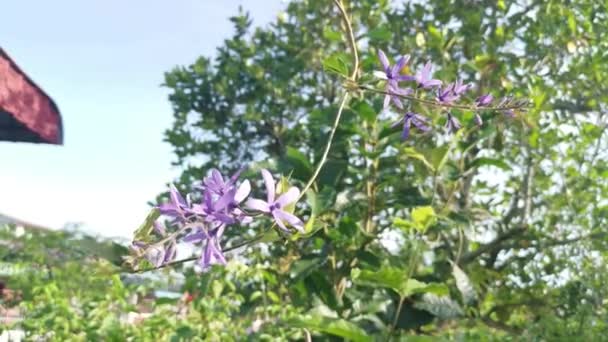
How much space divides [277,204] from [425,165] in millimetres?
→ 2316

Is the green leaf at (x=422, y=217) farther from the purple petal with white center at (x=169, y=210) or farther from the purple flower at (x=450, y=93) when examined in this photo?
the purple petal with white center at (x=169, y=210)

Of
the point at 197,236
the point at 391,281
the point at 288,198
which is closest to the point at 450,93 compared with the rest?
the point at 288,198

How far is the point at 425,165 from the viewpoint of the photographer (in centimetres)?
341

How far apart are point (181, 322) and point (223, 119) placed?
3703 mm

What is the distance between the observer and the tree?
3.19 metres

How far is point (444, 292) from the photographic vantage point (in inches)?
99.0

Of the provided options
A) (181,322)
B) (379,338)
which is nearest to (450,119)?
(379,338)

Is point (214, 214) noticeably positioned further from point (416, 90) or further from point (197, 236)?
point (416, 90)

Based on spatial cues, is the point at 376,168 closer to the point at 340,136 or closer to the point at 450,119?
the point at 340,136

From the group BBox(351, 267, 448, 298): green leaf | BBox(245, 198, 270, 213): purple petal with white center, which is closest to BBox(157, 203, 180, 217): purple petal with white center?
BBox(245, 198, 270, 213): purple petal with white center

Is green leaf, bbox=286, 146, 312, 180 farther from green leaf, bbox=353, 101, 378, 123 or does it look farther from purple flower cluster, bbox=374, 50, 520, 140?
purple flower cluster, bbox=374, 50, 520, 140

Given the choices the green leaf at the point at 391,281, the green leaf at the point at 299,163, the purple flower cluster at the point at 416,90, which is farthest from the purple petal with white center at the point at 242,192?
the green leaf at the point at 299,163

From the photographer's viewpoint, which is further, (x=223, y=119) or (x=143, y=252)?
(x=223, y=119)

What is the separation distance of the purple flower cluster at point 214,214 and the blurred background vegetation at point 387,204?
0.12m
